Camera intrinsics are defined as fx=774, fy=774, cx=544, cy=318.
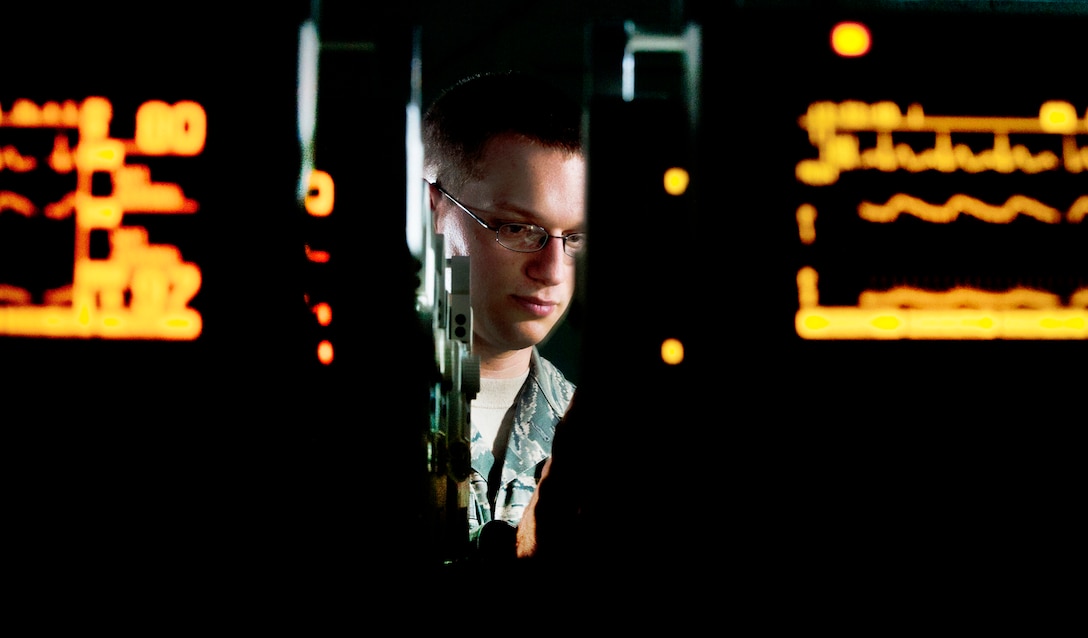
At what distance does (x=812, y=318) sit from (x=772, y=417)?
80mm

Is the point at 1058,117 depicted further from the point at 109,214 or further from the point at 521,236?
the point at 521,236

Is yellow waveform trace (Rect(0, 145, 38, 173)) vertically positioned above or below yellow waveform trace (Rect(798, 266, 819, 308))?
above

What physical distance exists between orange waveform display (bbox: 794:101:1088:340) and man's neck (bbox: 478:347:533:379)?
3.46 ft

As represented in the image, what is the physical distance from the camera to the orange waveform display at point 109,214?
23.1 inches

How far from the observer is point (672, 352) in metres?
0.59

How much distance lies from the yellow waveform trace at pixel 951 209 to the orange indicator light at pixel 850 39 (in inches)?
4.5

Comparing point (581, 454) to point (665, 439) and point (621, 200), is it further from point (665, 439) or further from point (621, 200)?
point (621, 200)

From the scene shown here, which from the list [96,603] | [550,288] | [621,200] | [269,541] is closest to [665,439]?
[621,200]

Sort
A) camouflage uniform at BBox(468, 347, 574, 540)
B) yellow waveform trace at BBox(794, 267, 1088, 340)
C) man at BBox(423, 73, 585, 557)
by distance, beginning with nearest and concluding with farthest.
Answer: yellow waveform trace at BBox(794, 267, 1088, 340), camouflage uniform at BBox(468, 347, 574, 540), man at BBox(423, 73, 585, 557)

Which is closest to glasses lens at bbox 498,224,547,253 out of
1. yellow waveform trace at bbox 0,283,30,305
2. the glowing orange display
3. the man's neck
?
the man's neck

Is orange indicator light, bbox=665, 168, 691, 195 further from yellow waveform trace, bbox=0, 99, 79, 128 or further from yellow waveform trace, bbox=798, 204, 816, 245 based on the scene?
yellow waveform trace, bbox=0, 99, 79, 128

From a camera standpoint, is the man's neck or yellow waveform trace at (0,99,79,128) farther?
the man's neck

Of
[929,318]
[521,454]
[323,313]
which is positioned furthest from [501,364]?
[929,318]

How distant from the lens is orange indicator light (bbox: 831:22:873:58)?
590 millimetres
